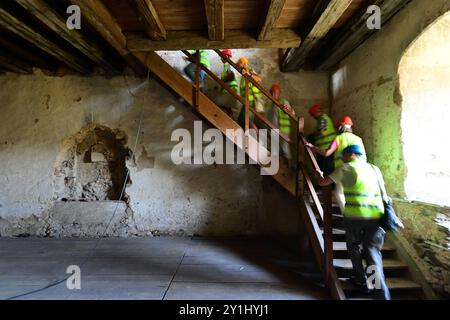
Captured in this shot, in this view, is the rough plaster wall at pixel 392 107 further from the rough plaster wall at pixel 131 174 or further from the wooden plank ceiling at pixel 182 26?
the rough plaster wall at pixel 131 174

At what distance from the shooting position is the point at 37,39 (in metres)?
4.04

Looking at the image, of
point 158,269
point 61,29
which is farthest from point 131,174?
point 61,29

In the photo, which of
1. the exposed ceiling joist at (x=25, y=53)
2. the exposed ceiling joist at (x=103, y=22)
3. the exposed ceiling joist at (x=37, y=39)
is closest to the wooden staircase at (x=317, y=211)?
the exposed ceiling joist at (x=103, y=22)

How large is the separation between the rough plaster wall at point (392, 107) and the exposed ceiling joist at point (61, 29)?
4.50 meters

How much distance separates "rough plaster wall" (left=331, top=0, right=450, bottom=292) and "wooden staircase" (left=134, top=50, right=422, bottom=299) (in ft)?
1.03

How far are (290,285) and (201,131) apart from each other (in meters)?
3.37

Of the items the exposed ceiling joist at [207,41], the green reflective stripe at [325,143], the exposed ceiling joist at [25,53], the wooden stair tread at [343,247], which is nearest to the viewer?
the wooden stair tread at [343,247]

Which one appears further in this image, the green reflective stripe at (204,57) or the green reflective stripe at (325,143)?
the green reflective stripe at (204,57)

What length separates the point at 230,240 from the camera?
5266 mm

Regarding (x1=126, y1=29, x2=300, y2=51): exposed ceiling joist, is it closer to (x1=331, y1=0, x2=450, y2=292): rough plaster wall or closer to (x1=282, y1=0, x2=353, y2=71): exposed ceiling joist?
(x1=282, y1=0, x2=353, y2=71): exposed ceiling joist

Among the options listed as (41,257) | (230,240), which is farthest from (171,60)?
(41,257)

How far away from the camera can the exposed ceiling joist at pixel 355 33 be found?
350 cm

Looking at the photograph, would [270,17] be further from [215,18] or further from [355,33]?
[355,33]

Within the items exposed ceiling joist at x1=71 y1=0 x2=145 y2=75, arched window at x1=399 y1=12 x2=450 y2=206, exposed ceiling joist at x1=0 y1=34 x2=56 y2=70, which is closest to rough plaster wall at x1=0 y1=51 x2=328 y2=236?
exposed ceiling joist at x1=0 y1=34 x2=56 y2=70
